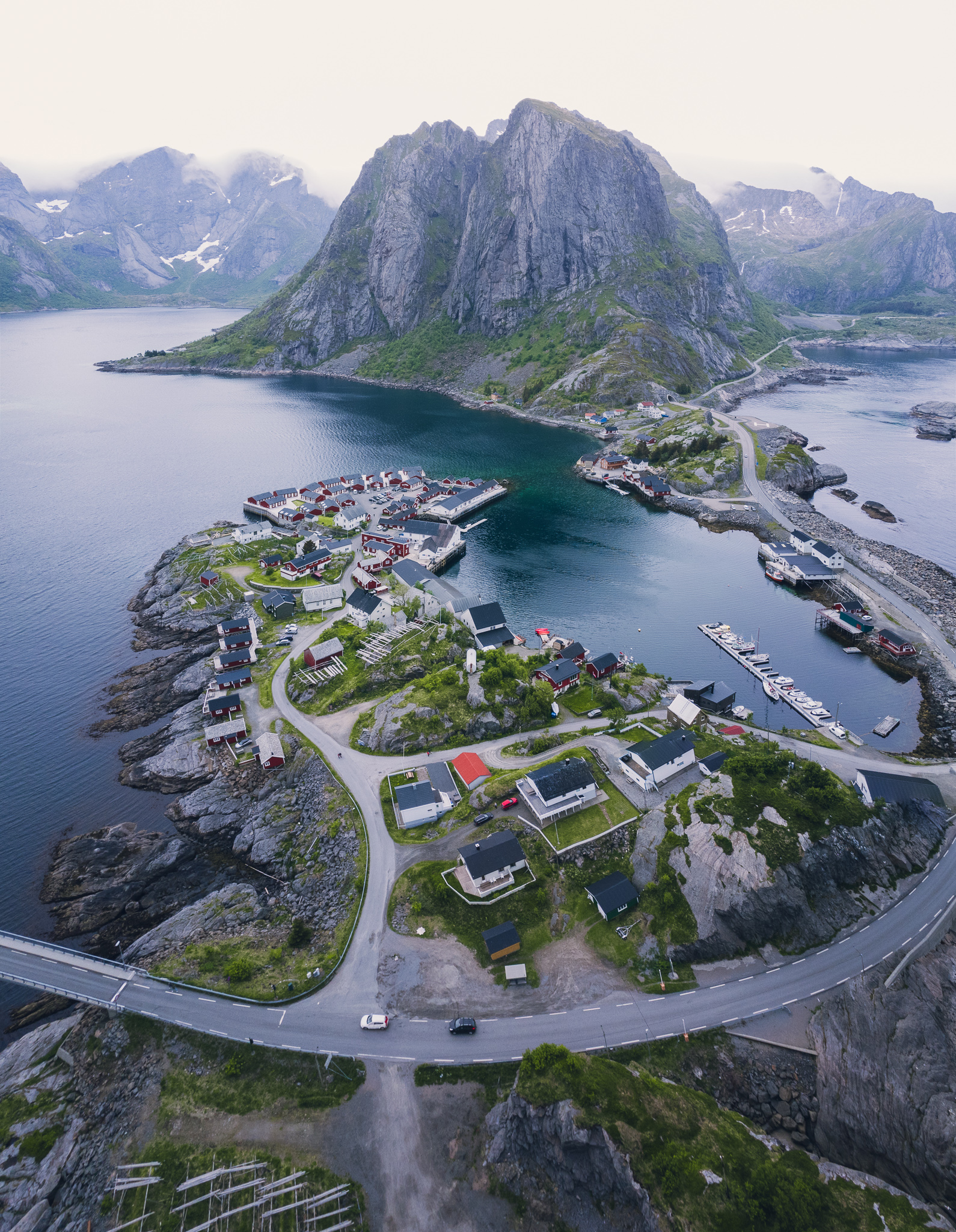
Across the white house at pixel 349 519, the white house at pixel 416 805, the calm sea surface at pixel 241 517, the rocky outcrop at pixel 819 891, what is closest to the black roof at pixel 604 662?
the calm sea surface at pixel 241 517

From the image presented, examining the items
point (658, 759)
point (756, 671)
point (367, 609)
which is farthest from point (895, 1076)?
point (367, 609)

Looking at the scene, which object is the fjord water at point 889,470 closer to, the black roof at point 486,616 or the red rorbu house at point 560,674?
the red rorbu house at point 560,674

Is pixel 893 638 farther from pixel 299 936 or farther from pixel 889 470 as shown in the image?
pixel 889 470

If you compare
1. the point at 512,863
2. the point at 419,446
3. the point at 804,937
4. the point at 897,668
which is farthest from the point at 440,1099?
the point at 419,446

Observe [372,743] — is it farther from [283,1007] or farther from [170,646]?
[170,646]

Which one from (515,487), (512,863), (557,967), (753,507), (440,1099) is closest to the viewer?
(440,1099)

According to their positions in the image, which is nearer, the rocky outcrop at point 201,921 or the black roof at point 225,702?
the rocky outcrop at point 201,921
